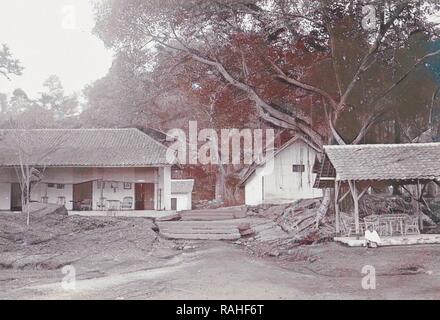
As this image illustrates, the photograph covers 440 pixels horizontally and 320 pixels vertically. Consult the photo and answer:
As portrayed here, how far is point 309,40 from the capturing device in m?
19.0

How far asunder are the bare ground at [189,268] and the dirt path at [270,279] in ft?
0.06

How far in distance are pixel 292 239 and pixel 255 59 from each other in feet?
23.8

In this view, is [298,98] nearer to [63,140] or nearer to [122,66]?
[122,66]

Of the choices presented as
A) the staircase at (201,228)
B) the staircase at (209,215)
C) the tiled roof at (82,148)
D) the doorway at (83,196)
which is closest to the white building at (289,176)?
the staircase at (209,215)

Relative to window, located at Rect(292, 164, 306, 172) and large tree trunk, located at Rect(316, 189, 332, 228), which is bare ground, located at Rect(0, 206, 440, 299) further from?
window, located at Rect(292, 164, 306, 172)

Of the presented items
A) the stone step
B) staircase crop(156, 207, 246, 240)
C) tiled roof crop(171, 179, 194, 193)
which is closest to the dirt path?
the stone step

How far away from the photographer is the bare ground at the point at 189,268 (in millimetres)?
8828

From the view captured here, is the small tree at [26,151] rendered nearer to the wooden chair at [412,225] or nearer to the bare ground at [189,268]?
the bare ground at [189,268]

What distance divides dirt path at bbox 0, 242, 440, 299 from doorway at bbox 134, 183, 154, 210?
1439cm

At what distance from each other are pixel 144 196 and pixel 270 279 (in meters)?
18.9

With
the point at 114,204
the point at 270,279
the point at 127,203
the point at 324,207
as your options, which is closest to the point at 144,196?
the point at 127,203

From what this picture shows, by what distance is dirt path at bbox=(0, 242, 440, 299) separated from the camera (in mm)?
8625
